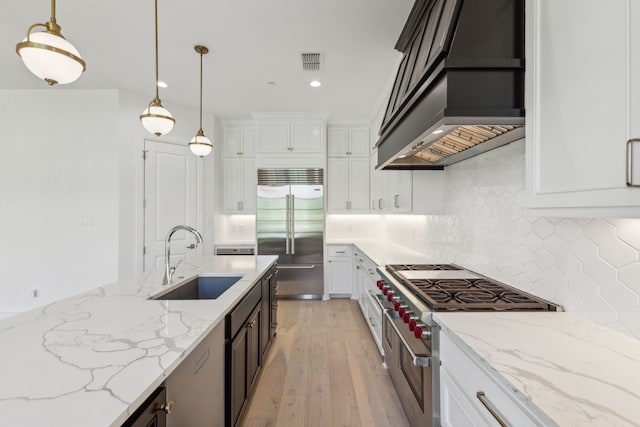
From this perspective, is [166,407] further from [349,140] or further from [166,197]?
[349,140]

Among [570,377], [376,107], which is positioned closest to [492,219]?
[570,377]

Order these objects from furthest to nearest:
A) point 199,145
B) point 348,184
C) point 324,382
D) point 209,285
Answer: point 348,184, point 199,145, point 324,382, point 209,285

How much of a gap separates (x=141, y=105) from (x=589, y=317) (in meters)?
4.57

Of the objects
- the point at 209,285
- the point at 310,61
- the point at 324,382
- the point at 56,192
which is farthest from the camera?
the point at 56,192

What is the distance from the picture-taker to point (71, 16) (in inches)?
88.0

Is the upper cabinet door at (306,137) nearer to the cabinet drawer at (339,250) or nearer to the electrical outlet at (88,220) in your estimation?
the cabinet drawer at (339,250)

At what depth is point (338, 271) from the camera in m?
4.45

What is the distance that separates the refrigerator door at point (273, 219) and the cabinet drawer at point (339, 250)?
65 centimetres

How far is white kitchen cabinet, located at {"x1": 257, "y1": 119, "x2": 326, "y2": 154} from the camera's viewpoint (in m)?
4.37

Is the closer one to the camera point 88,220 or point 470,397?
point 470,397

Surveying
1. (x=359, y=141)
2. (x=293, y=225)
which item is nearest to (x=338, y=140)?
(x=359, y=141)

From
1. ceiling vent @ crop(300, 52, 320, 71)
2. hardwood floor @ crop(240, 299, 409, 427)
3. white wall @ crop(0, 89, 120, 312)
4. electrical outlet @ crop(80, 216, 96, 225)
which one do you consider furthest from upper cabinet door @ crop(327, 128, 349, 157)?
electrical outlet @ crop(80, 216, 96, 225)

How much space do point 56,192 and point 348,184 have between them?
12.7ft

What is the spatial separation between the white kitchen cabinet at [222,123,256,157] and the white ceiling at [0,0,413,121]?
0.87 meters
